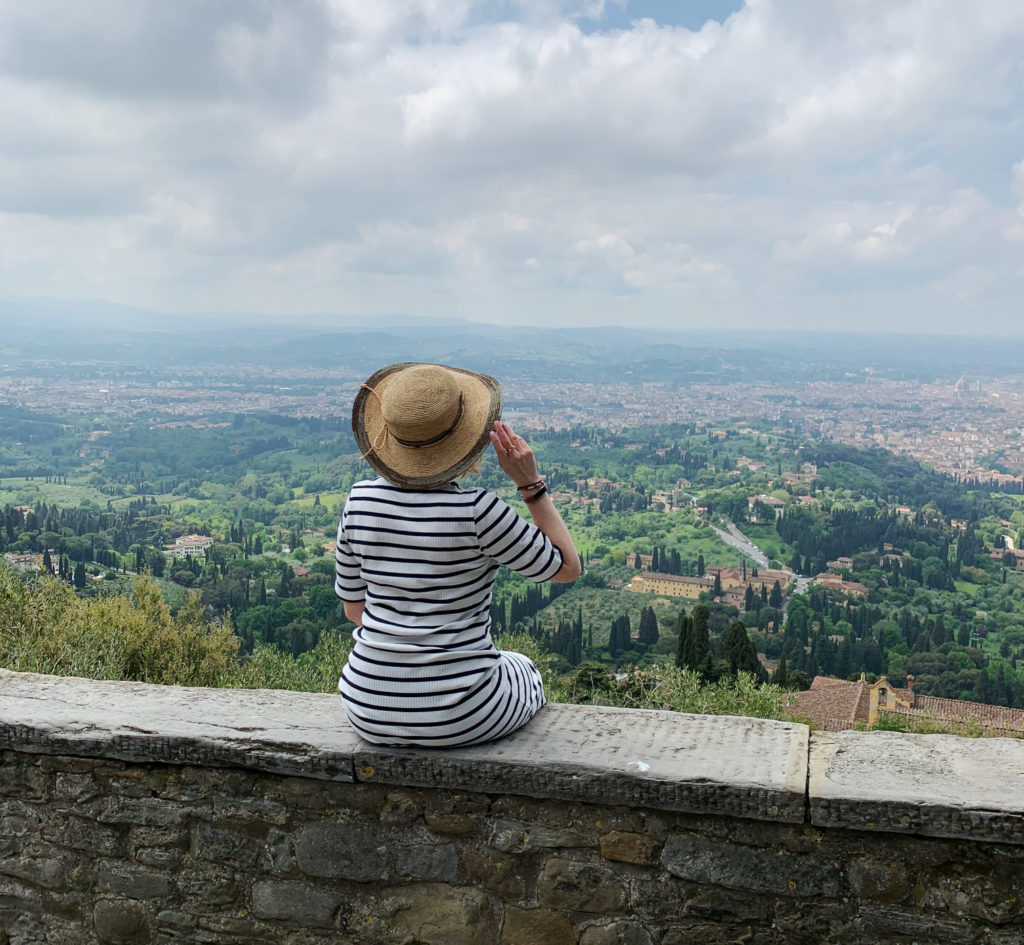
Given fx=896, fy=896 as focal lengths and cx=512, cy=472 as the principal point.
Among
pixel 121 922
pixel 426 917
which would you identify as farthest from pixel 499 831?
pixel 121 922

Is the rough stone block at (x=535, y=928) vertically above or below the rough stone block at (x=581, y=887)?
below

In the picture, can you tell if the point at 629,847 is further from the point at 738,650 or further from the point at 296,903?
the point at 738,650

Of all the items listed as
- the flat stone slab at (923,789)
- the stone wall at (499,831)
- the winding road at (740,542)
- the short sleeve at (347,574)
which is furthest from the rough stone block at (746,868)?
the winding road at (740,542)

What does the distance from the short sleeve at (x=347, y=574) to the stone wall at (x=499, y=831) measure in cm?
37

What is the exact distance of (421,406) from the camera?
85.4 inches

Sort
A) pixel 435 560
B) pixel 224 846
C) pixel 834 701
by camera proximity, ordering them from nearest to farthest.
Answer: pixel 435 560 → pixel 224 846 → pixel 834 701

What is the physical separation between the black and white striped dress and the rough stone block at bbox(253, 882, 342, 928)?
0.46 m

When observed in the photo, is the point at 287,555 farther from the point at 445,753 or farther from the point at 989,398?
the point at 989,398

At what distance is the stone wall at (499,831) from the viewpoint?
1959 millimetres

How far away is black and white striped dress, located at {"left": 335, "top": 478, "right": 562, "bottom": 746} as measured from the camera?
2.12 meters

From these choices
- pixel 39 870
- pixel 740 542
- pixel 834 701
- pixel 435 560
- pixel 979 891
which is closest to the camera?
pixel 979 891

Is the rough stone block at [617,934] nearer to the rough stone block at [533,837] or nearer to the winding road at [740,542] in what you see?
the rough stone block at [533,837]

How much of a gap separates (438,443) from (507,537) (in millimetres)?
301

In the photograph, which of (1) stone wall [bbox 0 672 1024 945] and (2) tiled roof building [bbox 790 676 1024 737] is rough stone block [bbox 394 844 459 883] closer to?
(1) stone wall [bbox 0 672 1024 945]
